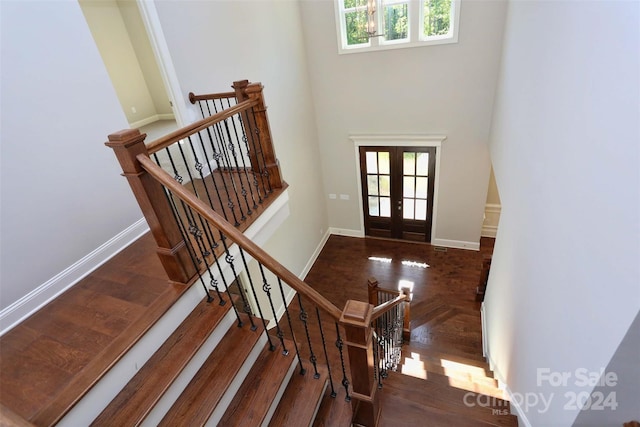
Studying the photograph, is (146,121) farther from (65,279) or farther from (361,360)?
(361,360)

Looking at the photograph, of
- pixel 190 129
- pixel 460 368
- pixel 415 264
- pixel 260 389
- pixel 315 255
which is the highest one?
pixel 190 129

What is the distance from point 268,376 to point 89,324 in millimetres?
1178

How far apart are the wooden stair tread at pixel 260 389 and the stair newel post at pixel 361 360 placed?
18.8 inches

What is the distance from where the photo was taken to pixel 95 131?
8.14ft

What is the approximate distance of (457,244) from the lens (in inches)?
251

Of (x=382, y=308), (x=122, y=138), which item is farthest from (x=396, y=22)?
(x=122, y=138)

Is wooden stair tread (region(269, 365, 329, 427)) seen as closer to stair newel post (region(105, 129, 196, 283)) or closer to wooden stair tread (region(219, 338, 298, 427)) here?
wooden stair tread (region(219, 338, 298, 427))

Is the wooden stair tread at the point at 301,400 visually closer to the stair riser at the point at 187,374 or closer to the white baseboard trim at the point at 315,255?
the stair riser at the point at 187,374

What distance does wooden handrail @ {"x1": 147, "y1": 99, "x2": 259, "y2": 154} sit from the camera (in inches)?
75.8

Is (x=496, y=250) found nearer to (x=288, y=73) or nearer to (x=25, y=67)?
(x=288, y=73)

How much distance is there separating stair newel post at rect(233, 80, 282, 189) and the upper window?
291 cm

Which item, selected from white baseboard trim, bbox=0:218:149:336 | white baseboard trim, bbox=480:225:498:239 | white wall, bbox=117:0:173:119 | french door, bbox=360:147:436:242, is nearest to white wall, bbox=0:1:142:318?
white baseboard trim, bbox=0:218:149:336

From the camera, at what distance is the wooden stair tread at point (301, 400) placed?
75.7 inches

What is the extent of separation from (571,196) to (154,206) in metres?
2.41
